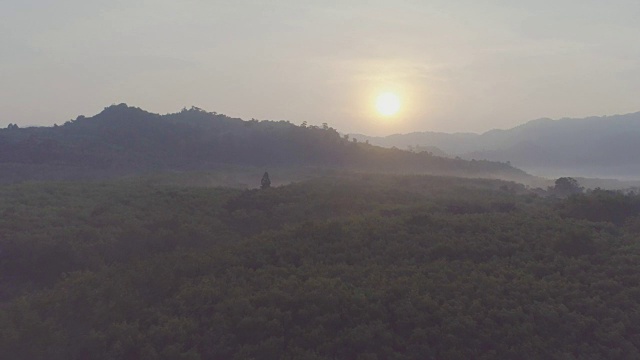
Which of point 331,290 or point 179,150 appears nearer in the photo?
point 331,290

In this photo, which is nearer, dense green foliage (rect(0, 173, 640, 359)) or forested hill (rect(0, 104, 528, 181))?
dense green foliage (rect(0, 173, 640, 359))

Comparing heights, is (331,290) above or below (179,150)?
below

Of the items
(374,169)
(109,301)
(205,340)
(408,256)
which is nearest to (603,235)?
(408,256)

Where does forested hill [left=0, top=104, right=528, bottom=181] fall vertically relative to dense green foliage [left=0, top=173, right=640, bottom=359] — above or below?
above

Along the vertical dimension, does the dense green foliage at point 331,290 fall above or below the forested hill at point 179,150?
below
